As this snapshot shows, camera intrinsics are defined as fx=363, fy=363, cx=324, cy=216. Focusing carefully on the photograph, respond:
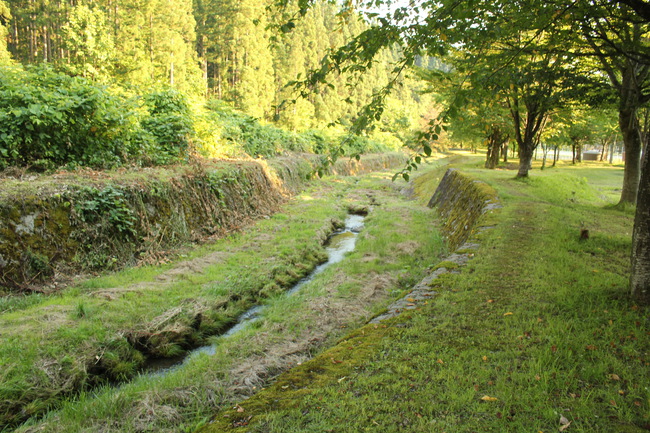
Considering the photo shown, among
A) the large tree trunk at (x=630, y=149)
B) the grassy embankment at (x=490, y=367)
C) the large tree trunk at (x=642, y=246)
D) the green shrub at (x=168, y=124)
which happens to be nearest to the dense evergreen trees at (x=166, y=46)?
the green shrub at (x=168, y=124)

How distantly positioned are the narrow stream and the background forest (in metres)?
3.61

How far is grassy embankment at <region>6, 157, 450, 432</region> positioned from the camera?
400 centimetres

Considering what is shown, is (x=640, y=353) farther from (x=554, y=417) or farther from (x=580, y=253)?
(x=580, y=253)

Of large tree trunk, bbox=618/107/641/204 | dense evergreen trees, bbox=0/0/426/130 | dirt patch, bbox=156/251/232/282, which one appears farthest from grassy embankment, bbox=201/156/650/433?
dense evergreen trees, bbox=0/0/426/130

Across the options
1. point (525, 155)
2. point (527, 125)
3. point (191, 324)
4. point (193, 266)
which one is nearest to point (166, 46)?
point (193, 266)

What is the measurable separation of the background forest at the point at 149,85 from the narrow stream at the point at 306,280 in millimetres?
3606

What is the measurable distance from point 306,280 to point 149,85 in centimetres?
1676

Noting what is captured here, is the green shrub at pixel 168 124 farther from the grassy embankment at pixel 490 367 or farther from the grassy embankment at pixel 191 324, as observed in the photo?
the grassy embankment at pixel 490 367

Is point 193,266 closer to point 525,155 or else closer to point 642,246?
point 642,246

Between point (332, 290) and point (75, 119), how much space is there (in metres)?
6.92

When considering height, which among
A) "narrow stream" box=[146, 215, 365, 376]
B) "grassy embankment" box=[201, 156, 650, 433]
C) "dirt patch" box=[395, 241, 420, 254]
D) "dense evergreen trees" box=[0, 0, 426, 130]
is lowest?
"narrow stream" box=[146, 215, 365, 376]

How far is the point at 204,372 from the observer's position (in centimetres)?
464

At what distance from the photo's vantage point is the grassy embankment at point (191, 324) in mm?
4004

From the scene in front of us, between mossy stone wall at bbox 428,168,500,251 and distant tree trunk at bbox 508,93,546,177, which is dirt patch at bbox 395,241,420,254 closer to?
mossy stone wall at bbox 428,168,500,251
